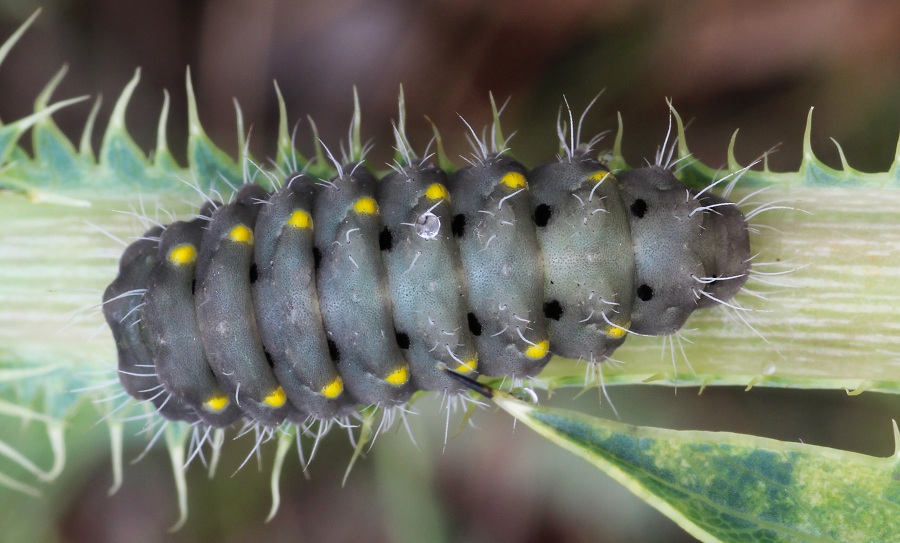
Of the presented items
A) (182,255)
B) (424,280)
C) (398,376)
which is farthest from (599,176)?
(182,255)

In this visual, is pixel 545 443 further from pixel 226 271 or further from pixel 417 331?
pixel 226 271

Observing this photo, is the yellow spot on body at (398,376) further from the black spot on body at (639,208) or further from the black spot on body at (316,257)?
the black spot on body at (639,208)

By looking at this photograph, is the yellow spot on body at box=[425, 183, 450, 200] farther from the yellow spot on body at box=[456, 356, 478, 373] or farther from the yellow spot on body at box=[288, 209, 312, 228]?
the yellow spot on body at box=[456, 356, 478, 373]

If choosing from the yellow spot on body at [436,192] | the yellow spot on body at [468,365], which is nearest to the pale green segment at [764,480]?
the yellow spot on body at [468,365]

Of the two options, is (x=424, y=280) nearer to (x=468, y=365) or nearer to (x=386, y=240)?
(x=386, y=240)

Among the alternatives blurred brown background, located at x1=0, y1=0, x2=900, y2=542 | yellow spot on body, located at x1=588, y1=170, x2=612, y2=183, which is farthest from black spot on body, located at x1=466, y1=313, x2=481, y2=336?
blurred brown background, located at x1=0, y1=0, x2=900, y2=542

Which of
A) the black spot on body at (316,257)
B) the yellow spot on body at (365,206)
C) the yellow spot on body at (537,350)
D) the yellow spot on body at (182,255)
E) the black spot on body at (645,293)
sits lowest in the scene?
the yellow spot on body at (537,350)
